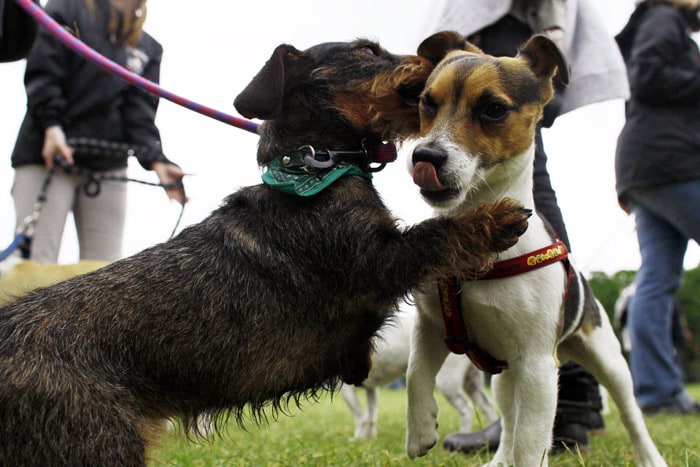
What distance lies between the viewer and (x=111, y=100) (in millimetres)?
5195

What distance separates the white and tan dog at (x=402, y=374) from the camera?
21.3 feet

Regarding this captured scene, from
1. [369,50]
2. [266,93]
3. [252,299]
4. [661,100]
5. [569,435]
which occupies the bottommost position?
[569,435]

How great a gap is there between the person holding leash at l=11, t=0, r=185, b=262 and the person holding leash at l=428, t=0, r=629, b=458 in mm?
2286

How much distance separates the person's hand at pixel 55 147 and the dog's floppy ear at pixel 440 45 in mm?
2614

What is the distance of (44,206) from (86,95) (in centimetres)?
89

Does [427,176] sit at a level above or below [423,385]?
above

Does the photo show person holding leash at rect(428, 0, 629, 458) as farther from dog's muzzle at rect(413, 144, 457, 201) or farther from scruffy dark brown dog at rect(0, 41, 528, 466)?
dog's muzzle at rect(413, 144, 457, 201)

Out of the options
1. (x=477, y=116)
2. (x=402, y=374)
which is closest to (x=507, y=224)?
(x=477, y=116)

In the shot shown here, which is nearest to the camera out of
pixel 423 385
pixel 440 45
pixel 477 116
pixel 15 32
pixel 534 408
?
pixel 534 408

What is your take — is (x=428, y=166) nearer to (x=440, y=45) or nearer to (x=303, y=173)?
(x=303, y=173)

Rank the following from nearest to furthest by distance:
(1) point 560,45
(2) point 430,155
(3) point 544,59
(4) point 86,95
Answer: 1. (2) point 430,155
2. (3) point 544,59
3. (1) point 560,45
4. (4) point 86,95

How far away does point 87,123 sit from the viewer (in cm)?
520

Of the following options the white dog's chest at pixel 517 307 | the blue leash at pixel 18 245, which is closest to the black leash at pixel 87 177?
the blue leash at pixel 18 245

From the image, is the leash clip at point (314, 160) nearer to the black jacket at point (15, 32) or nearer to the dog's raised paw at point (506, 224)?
the dog's raised paw at point (506, 224)
